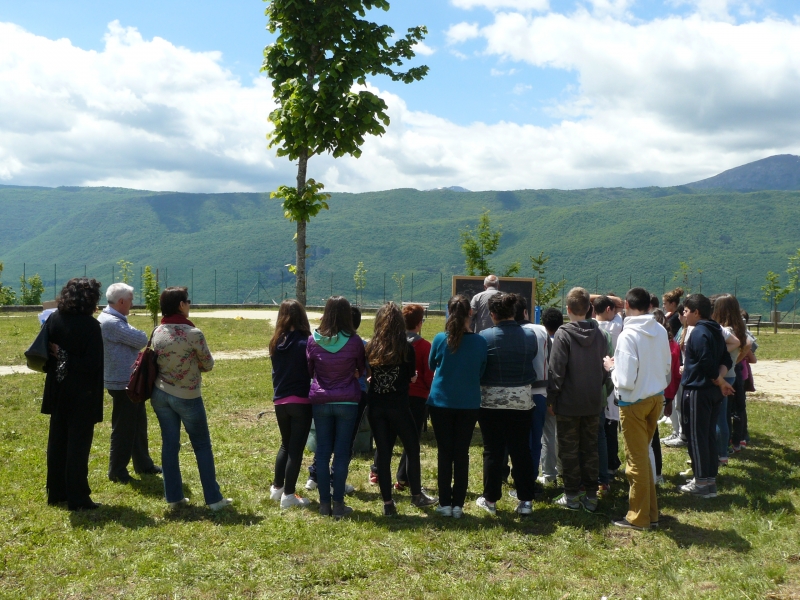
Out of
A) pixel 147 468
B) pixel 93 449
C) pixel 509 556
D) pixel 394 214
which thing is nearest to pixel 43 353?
pixel 147 468

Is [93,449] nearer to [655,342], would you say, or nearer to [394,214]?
[655,342]

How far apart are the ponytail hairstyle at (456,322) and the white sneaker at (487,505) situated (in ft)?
4.53

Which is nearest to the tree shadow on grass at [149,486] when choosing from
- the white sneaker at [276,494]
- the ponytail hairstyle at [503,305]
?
the white sneaker at [276,494]

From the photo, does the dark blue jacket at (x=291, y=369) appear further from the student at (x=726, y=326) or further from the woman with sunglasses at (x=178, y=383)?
the student at (x=726, y=326)

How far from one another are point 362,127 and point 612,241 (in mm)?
126116

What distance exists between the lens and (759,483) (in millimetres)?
6934

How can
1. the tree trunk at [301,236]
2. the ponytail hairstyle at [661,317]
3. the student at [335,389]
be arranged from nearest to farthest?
the student at [335,389], the ponytail hairstyle at [661,317], the tree trunk at [301,236]

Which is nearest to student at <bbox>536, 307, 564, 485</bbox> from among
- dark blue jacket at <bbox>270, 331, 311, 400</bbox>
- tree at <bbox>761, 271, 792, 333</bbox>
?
dark blue jacket at <bbox>270, 331, 311, 400</bbox>

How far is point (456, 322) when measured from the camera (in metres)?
5.68

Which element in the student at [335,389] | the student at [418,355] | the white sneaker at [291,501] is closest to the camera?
the student at [335,389]

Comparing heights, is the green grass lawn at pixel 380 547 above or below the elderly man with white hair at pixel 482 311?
below

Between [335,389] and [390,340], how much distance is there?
61cm

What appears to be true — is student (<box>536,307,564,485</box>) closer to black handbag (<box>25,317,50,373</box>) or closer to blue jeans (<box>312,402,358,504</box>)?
Answer: blue jeans (<box>312,402,358,504</box>)

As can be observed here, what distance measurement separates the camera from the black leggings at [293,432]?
5.98 metres
